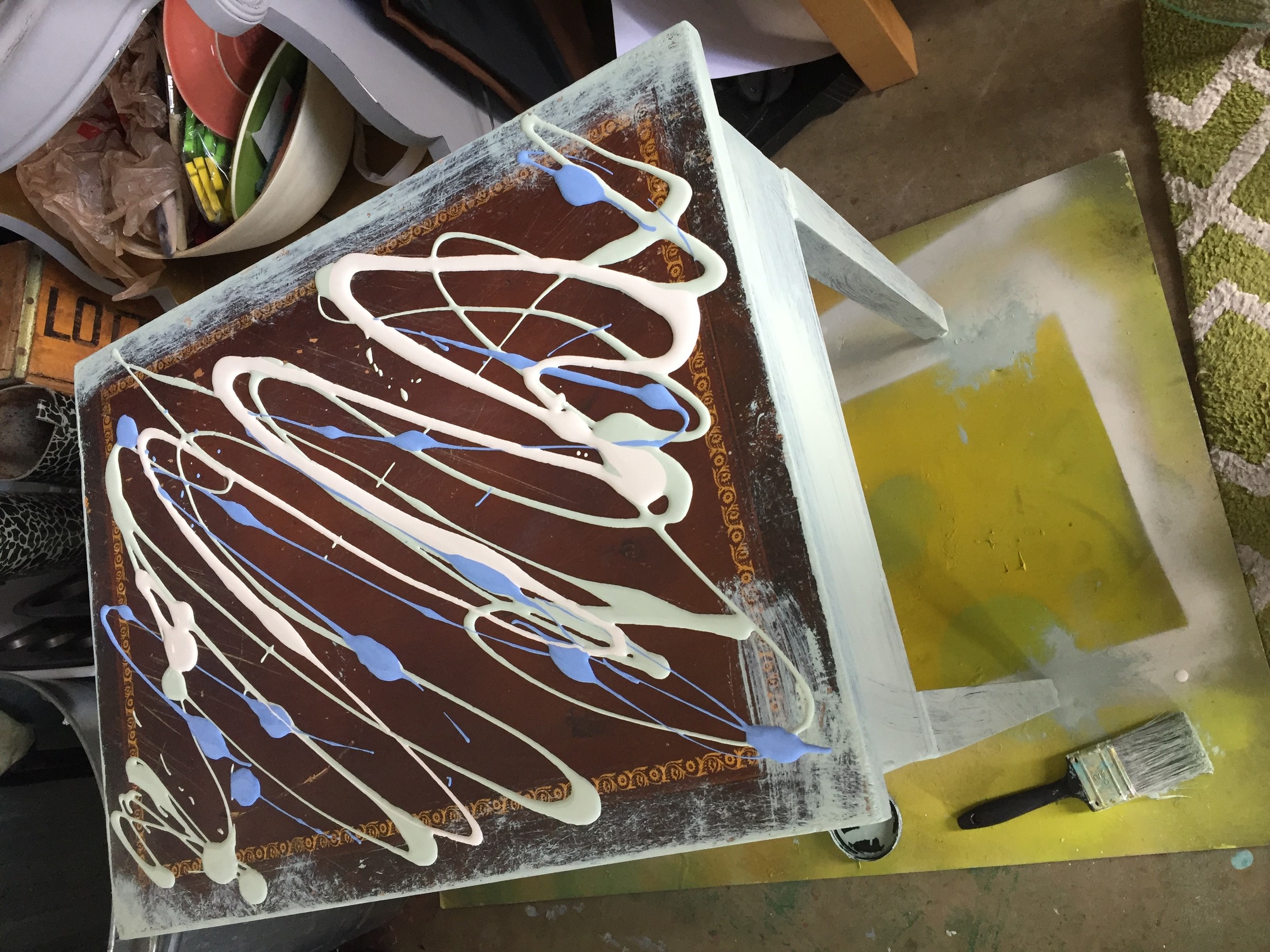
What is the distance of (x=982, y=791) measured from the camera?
1041 mm

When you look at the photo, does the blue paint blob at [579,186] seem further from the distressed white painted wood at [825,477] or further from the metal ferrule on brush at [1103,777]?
the metal ferrule on brush at [1103,777]

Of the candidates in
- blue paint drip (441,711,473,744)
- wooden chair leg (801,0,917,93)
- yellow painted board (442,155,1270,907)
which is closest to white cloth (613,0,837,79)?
wooden chair leg (801,0,917,93)

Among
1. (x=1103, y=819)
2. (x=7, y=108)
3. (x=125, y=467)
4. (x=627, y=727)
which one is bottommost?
(x=1103, y=819)

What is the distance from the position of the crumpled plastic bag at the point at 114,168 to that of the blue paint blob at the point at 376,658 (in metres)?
0.92

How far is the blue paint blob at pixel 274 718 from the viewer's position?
765 millimetres

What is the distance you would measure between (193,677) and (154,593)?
0.35 feet

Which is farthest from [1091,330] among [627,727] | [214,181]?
[214,181]

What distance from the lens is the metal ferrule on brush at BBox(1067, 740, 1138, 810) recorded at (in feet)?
3.02

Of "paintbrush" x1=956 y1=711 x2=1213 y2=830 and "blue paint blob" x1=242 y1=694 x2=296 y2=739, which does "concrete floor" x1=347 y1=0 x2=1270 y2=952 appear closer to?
"paintbrush" x1=956 y1=711 x2=1213 y2=830

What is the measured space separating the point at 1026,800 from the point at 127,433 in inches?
46.5

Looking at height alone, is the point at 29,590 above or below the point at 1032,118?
below

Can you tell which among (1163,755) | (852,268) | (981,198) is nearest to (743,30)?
(981,198)

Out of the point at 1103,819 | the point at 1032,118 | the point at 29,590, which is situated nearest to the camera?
the point at 1103,819

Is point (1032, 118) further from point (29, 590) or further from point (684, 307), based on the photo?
point (29, 590)
